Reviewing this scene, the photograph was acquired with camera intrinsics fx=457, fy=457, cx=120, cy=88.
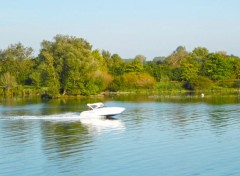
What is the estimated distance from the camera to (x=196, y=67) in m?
123

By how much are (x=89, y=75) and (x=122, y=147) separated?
65367 mm

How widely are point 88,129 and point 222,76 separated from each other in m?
86.6

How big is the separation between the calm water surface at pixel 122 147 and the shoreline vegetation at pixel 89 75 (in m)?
49.0

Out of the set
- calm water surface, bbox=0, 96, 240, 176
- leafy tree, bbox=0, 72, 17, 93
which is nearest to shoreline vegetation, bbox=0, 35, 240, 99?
leafy tree, bbox=0, 72, 17, 93

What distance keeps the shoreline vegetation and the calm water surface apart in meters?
49.0

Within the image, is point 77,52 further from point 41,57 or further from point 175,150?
point 175,150

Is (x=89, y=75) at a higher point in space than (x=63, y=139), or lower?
higher

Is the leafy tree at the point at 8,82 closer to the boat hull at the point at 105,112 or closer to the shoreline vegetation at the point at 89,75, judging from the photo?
the shoreline vegetation at the point at 89,75

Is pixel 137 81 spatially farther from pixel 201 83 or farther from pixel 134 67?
pixel 201 83

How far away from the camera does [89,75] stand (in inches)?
3593

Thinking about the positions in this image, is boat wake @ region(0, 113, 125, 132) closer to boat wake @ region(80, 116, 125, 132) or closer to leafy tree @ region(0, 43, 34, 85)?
boat wake @ region(80, 116, 125, 132)

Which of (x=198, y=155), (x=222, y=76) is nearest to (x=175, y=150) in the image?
(x=198, y=155)

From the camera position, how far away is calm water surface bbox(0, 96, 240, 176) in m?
21.1

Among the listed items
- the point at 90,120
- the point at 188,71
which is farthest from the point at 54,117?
the point at 188,71
